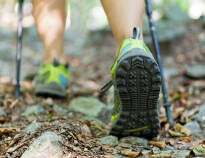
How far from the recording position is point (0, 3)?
513cm

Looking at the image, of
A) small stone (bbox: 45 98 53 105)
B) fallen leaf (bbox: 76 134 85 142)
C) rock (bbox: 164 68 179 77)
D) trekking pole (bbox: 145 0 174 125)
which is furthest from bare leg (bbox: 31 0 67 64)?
rock (bbox: 164 68 179 77)

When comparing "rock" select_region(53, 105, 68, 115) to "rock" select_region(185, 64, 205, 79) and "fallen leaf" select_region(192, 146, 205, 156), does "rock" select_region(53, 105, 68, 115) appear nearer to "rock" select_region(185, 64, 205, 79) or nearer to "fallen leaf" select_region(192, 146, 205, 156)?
"fallen leaf" select_region(192, 146, 205, 156)

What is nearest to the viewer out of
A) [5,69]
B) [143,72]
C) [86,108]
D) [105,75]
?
[143,72]

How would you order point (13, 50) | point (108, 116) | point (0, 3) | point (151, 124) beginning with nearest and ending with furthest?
point (151, 124) → point (108, 116) → point (13, 50) → point (0, 3)

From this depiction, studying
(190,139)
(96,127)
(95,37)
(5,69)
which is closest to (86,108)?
(96,127)

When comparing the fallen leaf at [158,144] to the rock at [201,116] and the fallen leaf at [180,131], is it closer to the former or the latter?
the fallen leaf at [180,131]

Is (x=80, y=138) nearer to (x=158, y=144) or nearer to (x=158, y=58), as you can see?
(x=158, y=144)

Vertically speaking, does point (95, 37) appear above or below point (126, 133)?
above

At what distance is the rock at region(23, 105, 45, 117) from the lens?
64.8 inches

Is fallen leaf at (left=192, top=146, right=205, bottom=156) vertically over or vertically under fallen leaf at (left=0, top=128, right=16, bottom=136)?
under

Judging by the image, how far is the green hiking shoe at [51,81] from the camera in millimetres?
1841

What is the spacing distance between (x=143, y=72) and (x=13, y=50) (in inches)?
142

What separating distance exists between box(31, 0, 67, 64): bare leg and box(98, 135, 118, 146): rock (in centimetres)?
92

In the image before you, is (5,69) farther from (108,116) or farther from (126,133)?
(126,133)
